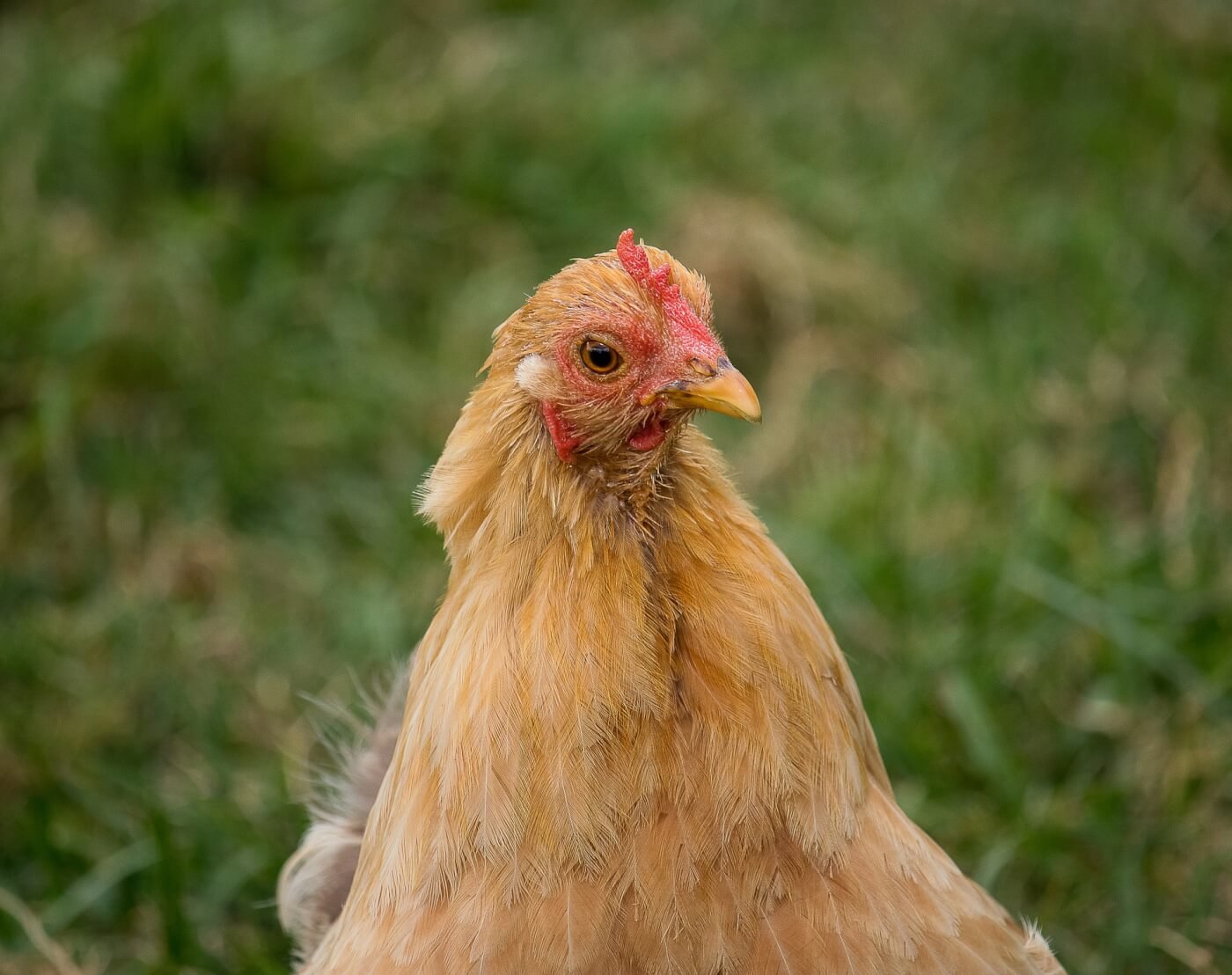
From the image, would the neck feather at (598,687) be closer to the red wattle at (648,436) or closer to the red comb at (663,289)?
the red wattle at (648,436)

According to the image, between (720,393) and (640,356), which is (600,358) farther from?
(720,393)

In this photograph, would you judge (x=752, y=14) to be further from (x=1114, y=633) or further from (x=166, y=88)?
(x=1114, y=633)

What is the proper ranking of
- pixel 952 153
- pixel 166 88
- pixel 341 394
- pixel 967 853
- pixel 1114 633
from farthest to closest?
pixel 952 153
pixel 166 88
pixel 341 394
pixel 1114 633
pixel 967 853

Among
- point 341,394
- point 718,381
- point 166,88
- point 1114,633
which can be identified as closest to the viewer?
point 718,381

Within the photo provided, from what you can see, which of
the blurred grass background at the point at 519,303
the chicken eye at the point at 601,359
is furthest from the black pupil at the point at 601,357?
the blurred grass background at the point at 519,303

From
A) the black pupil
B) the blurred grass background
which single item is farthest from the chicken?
the blurred grass background

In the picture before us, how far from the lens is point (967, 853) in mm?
3207

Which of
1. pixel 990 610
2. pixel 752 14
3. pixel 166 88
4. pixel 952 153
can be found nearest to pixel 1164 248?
pixel 952 153

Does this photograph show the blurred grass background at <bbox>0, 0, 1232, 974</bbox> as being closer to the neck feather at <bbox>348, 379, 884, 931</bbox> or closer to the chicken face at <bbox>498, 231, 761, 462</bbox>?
the neck feather at <bbox>348, 379, 884, 931</bbox>

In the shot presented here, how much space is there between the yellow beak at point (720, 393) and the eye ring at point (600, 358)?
3.2 inches

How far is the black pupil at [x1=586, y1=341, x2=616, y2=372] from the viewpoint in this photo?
6.42 feet

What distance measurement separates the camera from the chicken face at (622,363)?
1938 millimetres

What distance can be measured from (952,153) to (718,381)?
15.1 feet

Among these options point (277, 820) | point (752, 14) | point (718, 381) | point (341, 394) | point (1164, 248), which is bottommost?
point (277, 820)
